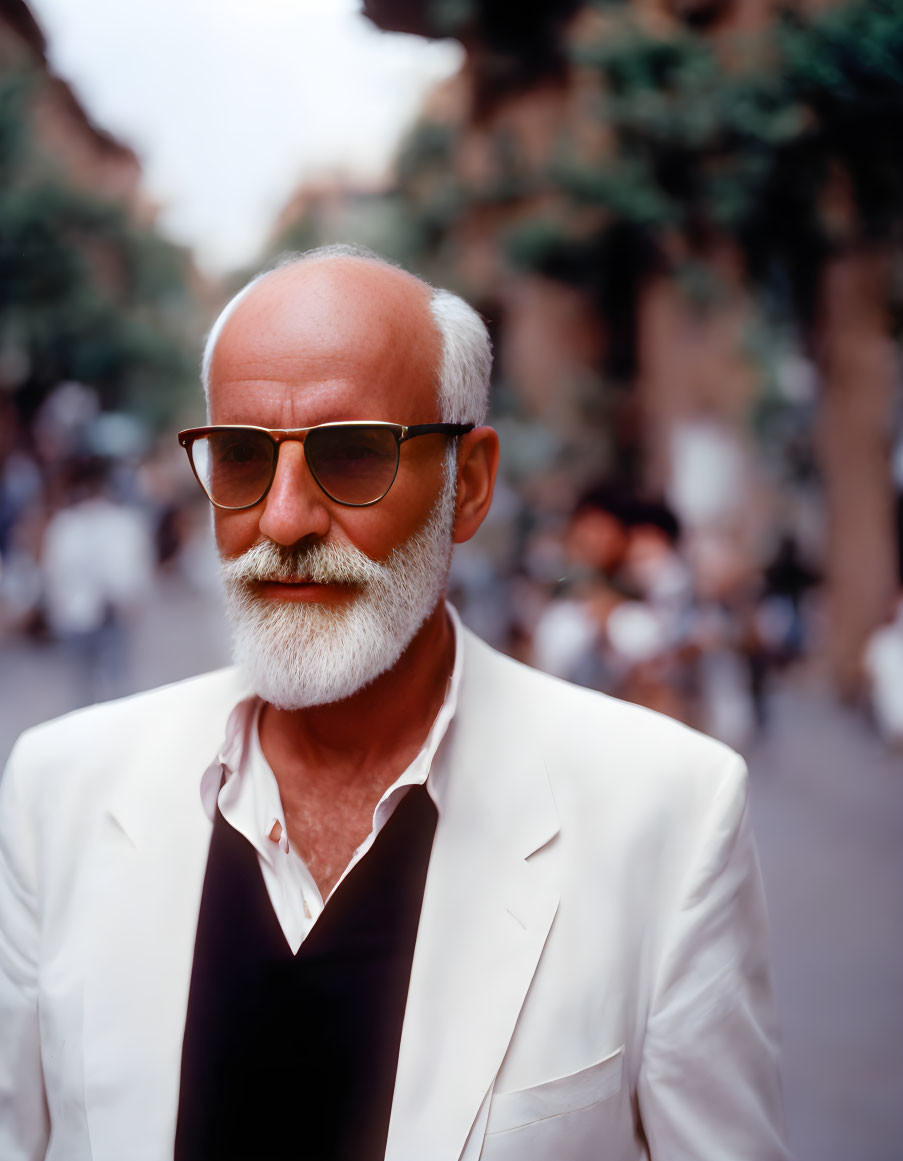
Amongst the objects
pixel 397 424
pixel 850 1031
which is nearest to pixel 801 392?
pixel 850 1031

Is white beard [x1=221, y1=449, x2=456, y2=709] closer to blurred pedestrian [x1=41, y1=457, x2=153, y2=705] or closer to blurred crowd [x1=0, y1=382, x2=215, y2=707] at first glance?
blurred crowd [x1=0, y1=382, x2=215, y2=707]

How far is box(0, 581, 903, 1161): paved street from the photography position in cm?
362

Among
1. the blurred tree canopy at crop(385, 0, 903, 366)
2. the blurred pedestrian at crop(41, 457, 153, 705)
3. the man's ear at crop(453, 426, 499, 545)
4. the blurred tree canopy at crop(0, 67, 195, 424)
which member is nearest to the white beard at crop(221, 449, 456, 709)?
the man's ear at crop(453, 426, 499, 545)

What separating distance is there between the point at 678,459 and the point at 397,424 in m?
11.7

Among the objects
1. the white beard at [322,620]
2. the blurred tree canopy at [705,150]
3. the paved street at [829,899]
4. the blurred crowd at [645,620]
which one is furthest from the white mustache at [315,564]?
the blurred crowd at [645,620]

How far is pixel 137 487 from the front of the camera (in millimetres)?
23250

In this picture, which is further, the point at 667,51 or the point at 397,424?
the point at 667,51

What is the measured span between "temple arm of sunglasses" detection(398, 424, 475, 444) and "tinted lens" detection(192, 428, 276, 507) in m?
0.20

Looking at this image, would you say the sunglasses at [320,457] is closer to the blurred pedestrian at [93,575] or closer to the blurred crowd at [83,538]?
the blurred crowd at [83,538]

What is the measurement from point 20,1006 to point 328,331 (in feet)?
3.73

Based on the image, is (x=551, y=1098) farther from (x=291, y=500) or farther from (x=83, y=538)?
(x=83, y=538)

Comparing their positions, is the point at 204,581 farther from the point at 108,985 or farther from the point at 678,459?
the point at 108,985

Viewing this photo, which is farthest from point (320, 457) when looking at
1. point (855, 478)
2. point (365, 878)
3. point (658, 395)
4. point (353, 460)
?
point (658, 395)

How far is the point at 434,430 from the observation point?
1612 millimetres
